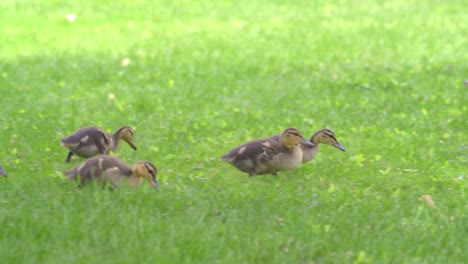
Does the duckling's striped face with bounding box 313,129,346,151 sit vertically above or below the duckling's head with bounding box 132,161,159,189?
above

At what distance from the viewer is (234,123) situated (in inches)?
405

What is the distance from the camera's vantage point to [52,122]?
398 inches

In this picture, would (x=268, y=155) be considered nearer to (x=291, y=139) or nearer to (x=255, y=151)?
(x=255, y=151)

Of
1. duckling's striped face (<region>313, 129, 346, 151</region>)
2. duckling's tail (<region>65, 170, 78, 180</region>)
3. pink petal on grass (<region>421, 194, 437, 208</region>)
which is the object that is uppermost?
duckling's striped face (<region>313, 129, 346, 151</region>)

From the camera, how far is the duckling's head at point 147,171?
7.14 meters

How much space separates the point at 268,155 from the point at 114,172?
1.57 meters

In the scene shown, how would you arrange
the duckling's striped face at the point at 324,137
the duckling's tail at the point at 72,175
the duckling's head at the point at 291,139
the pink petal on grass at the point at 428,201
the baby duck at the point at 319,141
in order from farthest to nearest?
the duckling's striped face at the point at 324,137
the baby duck at the point at 319,141
the duckling's head at the point at 291,139
the pink petal on grass at the point at 428,201
the duckling's tail at the point at 72,175

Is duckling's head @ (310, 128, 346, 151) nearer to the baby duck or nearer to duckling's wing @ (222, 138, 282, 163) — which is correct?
the baby duck

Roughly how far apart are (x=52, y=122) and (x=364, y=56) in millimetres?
6326

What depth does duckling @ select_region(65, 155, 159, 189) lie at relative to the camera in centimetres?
714

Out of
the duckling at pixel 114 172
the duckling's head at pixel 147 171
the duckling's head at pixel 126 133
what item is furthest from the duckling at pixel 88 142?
the duckling's head at pixel 147 171

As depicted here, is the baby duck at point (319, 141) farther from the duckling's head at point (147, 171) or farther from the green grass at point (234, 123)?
the duckling's head at point (147, 171)

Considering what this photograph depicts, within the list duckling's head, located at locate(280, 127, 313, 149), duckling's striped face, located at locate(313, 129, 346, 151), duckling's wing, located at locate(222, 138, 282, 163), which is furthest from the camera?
duckling's striped face, located at locate(313, 129, 346, 151)

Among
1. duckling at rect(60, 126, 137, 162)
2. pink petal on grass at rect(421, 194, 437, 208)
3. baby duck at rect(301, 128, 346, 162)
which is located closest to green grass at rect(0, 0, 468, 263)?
pink petal on grass at rect(421, 194, 437, 208)
